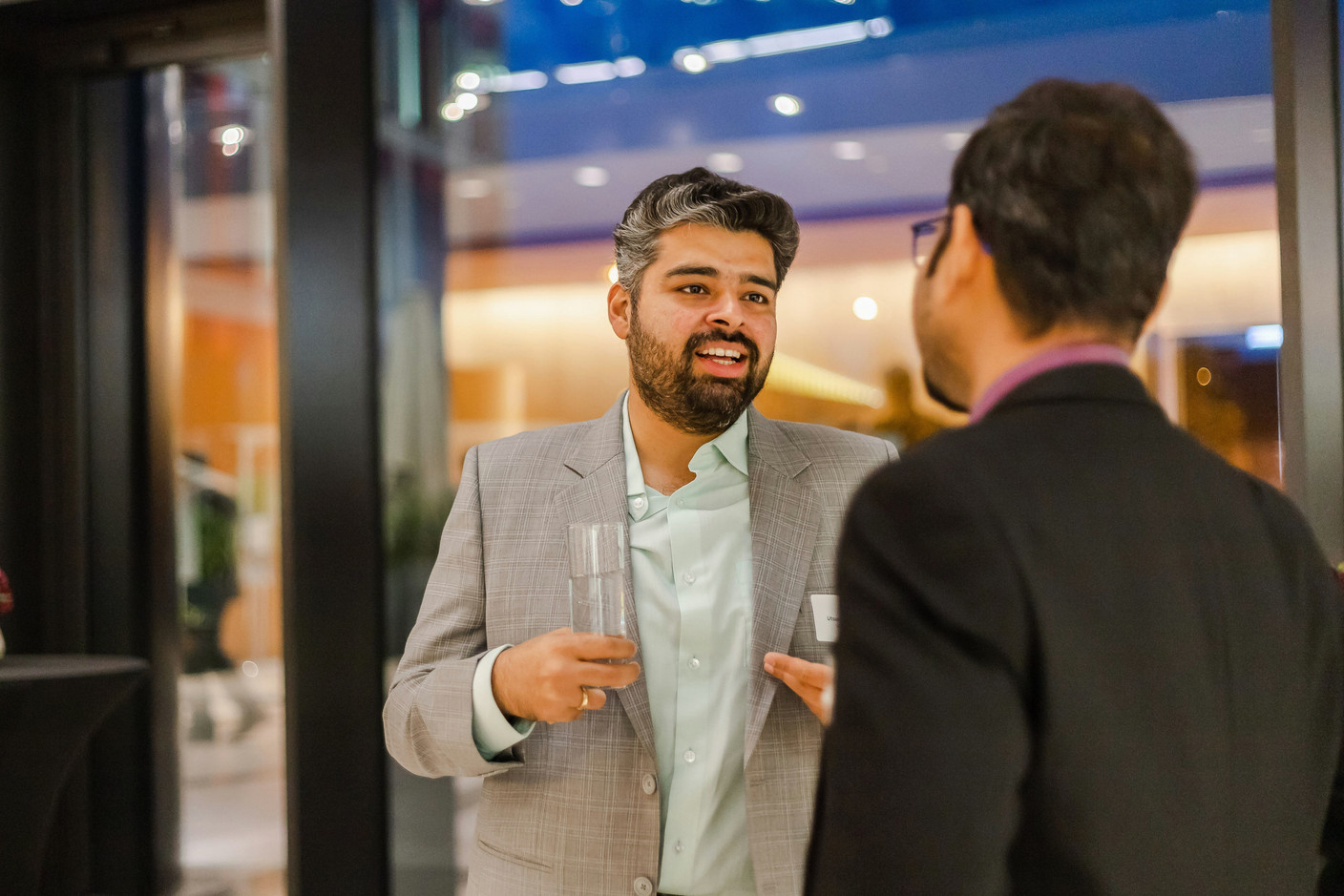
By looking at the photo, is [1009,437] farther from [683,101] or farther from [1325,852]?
[683,101]

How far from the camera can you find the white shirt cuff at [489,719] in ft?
4.98

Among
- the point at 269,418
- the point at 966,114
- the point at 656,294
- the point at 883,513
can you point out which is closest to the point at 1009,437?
the point at 883,513

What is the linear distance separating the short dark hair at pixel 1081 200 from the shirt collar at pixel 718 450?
817mm

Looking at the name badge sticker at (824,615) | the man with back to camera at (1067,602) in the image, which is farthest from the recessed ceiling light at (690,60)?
the man with back to camera at (1067,602)

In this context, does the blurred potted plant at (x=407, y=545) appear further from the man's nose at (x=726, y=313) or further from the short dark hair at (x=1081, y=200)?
the short dark hair at (x=1081, y=200)

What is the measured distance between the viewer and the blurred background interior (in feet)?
8.14

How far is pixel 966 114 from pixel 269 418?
228cm

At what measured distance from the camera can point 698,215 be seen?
1.66 m

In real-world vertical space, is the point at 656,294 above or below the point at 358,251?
below

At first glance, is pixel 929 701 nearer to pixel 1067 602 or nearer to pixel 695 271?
pixel 1067 602

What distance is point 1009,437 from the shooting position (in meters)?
0.86

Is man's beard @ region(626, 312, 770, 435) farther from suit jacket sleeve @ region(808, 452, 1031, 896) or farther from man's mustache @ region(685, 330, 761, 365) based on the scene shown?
suit jacket sleeve @ region(808, 452, 1031, 896)

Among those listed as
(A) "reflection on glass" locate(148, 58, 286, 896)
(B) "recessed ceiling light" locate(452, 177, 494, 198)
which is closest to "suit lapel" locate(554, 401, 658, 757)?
(B) "recessed ceiling light" locate(452, 177, 494, 198)

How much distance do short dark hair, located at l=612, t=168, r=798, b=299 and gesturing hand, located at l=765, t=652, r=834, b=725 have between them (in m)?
0.61
